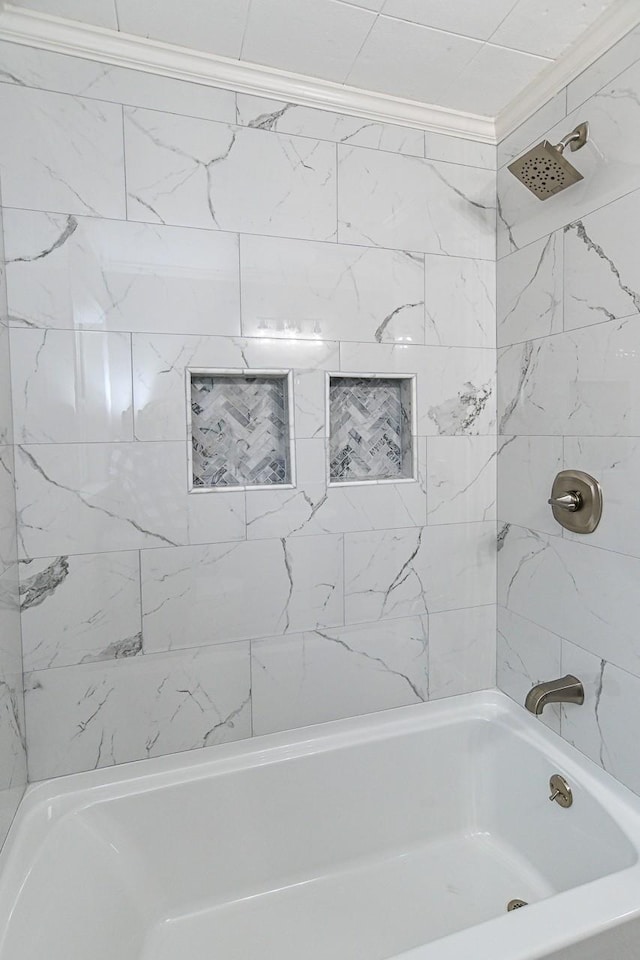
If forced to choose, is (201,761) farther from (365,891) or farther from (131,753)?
(365,891)

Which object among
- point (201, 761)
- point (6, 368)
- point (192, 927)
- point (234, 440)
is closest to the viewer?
point (6, 368)

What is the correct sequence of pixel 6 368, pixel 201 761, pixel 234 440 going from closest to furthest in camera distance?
pixel 6 368 → pixel 201 761 → pixel 234 440

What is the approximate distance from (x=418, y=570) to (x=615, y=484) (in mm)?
646

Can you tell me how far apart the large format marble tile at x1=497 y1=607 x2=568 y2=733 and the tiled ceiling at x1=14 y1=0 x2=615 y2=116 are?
64.2 inches

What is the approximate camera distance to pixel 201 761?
148 cm

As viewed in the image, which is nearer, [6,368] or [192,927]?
[6,368]

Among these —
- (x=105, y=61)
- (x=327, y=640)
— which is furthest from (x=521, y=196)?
(x=327, y=640)

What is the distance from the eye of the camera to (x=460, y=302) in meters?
1.72

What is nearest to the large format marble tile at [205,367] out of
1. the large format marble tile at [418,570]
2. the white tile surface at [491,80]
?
the large format marble tile at [418,570]

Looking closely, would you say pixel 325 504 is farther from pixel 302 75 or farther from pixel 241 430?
pixel 302 75

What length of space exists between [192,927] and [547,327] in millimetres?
1940

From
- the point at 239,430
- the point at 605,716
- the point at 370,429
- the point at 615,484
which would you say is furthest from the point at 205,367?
the point at 605,716

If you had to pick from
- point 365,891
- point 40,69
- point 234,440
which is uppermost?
point 40,69

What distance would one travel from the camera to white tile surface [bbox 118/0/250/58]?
48.3 inches
